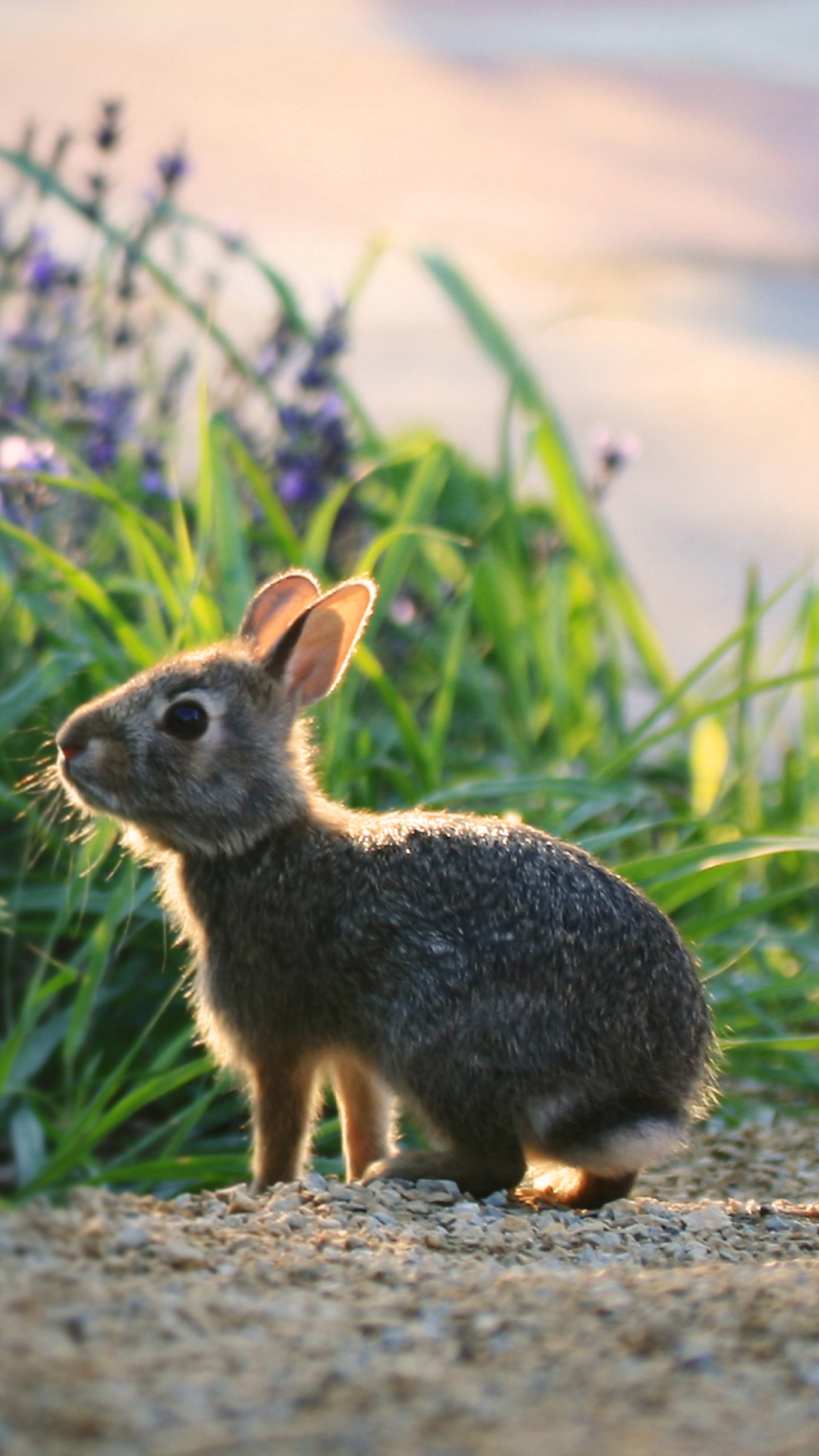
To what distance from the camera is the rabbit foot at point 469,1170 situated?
346 cm

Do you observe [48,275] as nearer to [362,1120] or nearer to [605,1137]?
[362,1120]

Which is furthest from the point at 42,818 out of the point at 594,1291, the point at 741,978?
the point at 594,1291

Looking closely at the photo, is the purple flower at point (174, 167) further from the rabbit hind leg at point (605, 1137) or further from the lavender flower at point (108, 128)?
the rabbit hind leg at point (605, 1137)

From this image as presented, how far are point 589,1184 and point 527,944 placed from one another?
573mm

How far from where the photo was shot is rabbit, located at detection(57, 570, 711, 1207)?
3.39 metres

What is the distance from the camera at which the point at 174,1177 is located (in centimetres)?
371

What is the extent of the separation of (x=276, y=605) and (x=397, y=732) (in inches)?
48.4

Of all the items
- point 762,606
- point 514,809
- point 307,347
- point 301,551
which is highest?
point 307,347

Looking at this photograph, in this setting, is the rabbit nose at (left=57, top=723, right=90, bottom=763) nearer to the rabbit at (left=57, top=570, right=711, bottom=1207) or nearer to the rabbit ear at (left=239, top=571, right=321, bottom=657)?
the rabbit at (left=57, top=570, right=711, bottom=1207)

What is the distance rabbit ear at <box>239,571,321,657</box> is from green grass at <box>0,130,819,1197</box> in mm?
252

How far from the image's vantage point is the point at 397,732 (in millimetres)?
5277

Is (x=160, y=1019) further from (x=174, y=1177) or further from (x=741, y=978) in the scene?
(x=741, y=978)

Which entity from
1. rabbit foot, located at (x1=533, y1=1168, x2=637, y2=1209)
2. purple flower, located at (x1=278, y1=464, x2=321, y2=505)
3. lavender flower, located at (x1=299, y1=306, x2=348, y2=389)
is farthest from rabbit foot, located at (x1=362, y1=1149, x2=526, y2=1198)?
lavender flower, located at (x1=299, y1=306, x2=348, y2=389)

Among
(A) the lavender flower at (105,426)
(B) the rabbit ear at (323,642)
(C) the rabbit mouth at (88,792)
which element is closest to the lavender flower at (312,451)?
(A) the lavender flower at (105,426)
